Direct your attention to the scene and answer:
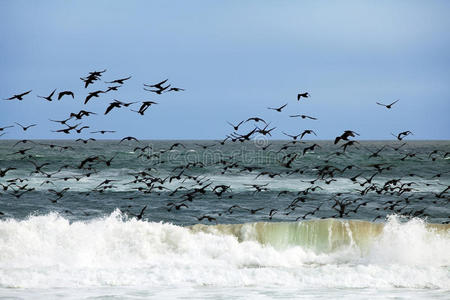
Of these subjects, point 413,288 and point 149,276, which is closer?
point 413,288

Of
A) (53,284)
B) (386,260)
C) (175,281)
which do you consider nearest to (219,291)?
(175,281)

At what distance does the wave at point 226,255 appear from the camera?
1730 centimetres

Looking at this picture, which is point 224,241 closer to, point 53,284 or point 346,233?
point 346,233

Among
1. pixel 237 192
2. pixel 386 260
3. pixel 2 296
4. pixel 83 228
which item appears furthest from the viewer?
pixel 237 192

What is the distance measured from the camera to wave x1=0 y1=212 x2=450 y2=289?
1730 cm

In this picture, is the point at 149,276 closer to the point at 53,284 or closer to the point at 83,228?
the point at 53,284

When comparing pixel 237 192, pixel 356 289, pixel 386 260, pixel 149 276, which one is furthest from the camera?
pixel 237 192

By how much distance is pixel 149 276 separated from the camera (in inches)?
699

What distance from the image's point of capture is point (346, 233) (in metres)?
22.9

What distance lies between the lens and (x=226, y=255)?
20.8 meters

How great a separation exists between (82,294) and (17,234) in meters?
7.28

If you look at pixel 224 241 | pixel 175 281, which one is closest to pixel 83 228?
pixel 224 241

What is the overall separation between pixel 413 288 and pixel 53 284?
973 cm

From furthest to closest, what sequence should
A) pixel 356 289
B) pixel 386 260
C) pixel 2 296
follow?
pixel 386 260, pixel 356 289, pixel 2 296
